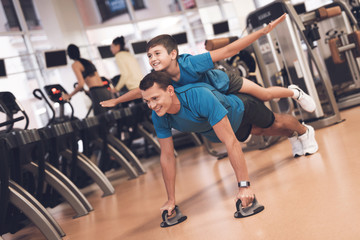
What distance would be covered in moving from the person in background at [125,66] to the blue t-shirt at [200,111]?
3.86 meters

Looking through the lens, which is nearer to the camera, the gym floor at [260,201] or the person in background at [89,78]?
the gym floor at [260,201]

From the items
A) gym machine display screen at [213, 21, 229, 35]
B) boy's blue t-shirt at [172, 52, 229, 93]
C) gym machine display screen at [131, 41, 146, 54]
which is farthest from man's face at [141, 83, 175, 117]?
gym machine display screen at [131, 41, 146, 54]

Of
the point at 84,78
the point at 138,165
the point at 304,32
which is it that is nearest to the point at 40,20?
the point at 84,78

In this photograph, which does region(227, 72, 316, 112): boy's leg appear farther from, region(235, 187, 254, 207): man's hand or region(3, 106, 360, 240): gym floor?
region(235, 187, 254, 207): man's hand

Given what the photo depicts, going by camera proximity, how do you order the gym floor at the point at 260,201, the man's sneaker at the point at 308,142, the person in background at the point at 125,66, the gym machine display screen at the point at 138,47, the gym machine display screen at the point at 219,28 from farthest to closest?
1. the gym machine display screen at the point at 138,47
2. the gym machine display screen at the point at 219,28
3. the person in background at the point at 125,66
4. the man's sneaker at the point at 308,142
5. the gym floor at the point at 260,201

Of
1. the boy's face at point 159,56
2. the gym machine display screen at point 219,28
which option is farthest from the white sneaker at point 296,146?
the gym machine display screen at point 219,28

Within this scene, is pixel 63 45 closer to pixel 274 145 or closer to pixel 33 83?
pixel 33 83

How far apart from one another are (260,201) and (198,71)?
810 mm

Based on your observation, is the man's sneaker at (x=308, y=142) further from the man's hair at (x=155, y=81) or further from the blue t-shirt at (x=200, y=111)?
the man's hair at (x=155, y=81)

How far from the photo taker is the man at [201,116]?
2.32m

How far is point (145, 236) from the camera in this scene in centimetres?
245

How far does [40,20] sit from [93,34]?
1568 millimetres

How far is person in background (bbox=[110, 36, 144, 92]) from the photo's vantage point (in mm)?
6316

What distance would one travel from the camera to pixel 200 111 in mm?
2379
